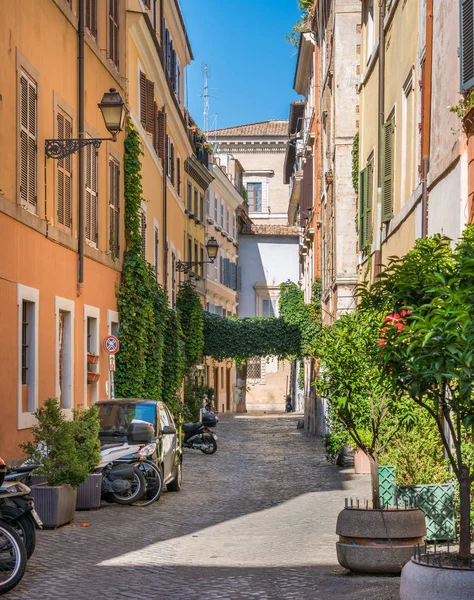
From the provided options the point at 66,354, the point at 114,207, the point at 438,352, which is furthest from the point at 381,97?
the point at 438,352

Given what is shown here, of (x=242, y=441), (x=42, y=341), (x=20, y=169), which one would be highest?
(x=20, y=169)

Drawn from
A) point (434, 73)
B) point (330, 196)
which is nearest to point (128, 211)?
point (330, 196)

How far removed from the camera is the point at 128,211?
26828 millimetres

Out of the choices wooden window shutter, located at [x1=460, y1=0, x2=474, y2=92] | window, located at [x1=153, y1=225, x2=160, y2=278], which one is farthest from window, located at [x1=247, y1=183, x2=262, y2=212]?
wooden window shutter, located at [x1=460, y1=0, x2=474, y2=92]

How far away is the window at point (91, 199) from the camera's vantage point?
22500 millimetres

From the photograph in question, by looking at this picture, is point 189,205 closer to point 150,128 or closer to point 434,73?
point 150,128

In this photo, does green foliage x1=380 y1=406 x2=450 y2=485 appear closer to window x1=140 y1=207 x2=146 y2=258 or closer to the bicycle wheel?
the bicycle wheel

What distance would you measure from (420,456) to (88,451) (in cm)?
434

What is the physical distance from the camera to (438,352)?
272 inches

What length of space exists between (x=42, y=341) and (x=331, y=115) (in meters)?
16.1

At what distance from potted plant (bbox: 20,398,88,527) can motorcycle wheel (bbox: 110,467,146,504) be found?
2.11m

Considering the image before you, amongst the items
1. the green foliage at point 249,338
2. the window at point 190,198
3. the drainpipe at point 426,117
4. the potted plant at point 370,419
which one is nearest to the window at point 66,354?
the drainpipe at point 426,117

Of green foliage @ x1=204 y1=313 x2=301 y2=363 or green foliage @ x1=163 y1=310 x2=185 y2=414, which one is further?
green foliage @ x1=204 y1=313 x2=301 y2=363

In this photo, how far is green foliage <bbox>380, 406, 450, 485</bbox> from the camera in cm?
1266
